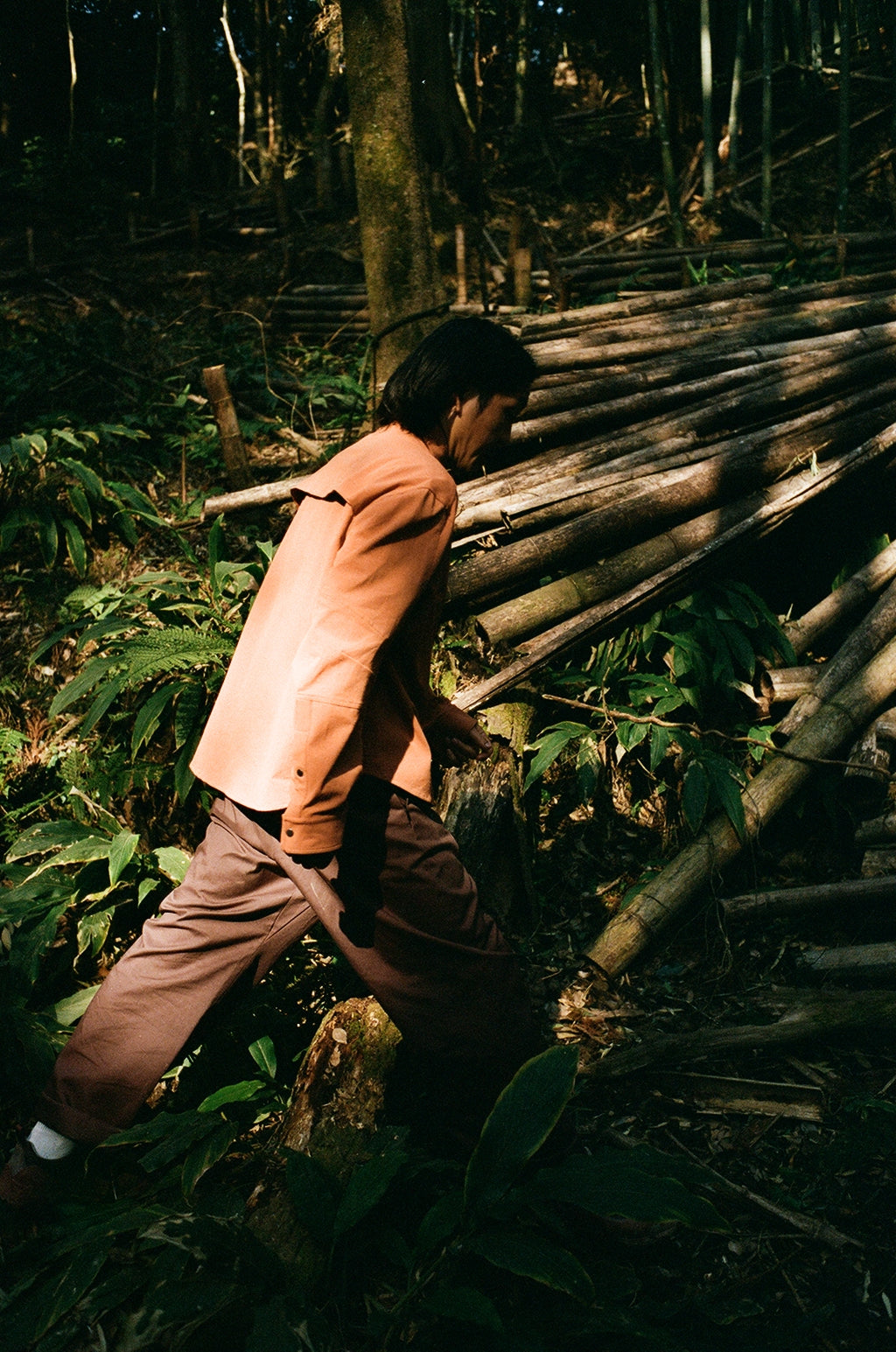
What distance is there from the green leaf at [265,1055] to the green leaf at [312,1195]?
440 mm

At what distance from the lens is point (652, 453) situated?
152 inches

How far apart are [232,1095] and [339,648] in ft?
3.94

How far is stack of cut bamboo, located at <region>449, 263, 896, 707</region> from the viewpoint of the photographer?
3.29 metres

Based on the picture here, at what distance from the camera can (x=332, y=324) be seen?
7.73 meters

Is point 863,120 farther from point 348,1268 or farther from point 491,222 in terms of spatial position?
point 348,1268

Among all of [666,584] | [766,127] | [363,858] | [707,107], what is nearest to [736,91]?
[707,107]

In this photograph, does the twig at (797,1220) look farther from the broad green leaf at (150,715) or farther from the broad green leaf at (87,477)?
the broad green leaf at (87,477)

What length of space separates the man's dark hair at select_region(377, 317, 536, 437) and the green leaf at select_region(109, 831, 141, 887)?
1.45 m

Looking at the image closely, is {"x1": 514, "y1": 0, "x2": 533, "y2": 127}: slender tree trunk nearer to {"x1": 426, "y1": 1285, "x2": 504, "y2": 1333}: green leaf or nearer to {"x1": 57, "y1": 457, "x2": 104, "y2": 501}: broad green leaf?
{"x1": 57, "y1": 457, "x2": 104, "y2": 501}: broad green leaf

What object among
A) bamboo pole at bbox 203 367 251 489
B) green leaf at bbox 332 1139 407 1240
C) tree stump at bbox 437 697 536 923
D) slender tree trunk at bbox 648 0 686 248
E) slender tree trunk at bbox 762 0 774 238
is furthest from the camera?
slender tree trunk at bbox 648 0 686 248

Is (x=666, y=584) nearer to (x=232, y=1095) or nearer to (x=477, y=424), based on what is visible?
(x=477, y=424)

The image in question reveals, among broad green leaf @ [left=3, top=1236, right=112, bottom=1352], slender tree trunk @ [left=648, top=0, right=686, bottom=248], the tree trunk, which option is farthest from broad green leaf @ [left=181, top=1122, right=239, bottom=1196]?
slender tree trunk @ [left=648, top=0, right=686, bottom=248]

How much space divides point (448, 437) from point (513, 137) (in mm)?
12132

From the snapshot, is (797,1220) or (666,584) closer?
(797,1220)
